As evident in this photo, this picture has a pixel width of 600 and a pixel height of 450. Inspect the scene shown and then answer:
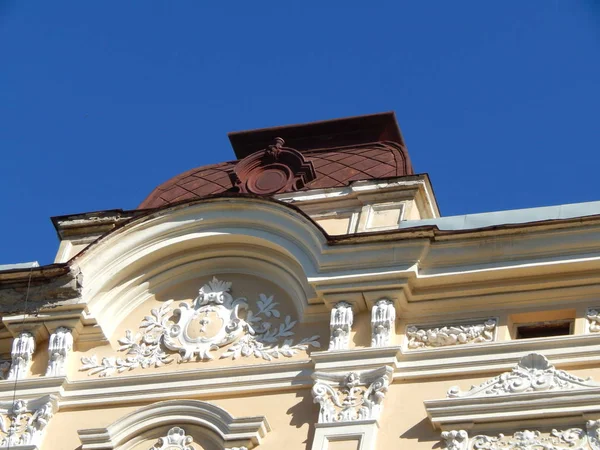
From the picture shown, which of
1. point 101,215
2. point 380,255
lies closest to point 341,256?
point 380,255

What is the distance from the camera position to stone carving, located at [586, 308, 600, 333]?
16406 mm

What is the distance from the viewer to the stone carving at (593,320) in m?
16.4

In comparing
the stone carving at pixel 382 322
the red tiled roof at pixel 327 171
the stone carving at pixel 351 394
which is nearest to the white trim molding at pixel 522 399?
the stone carving at pixel 351 394

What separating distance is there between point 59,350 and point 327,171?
13.0 ft

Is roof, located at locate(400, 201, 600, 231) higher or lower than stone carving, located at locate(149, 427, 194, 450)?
higher

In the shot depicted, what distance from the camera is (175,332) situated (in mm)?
17891

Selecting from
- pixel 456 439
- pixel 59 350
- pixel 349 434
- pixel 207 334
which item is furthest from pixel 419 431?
pixel 59 350

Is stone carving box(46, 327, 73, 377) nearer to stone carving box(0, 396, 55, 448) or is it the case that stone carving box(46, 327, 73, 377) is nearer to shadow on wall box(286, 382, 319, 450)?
stone carving box(0, 396, 55, 448)

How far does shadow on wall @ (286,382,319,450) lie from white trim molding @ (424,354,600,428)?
1.17m

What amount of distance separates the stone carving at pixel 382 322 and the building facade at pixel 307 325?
0.07 ft

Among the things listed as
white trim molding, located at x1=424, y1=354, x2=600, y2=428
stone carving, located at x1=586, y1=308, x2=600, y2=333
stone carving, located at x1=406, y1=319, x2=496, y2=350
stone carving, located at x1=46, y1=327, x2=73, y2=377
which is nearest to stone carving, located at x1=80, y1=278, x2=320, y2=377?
stone carving, located at x1=46, y1=327, x2=73, y2=377

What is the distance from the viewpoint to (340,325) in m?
17.0

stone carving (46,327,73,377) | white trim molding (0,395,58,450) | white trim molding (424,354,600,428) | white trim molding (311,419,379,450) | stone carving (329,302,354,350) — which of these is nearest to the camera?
white trim molding (424,354,600,428)

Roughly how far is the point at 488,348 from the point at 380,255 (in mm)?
1568
